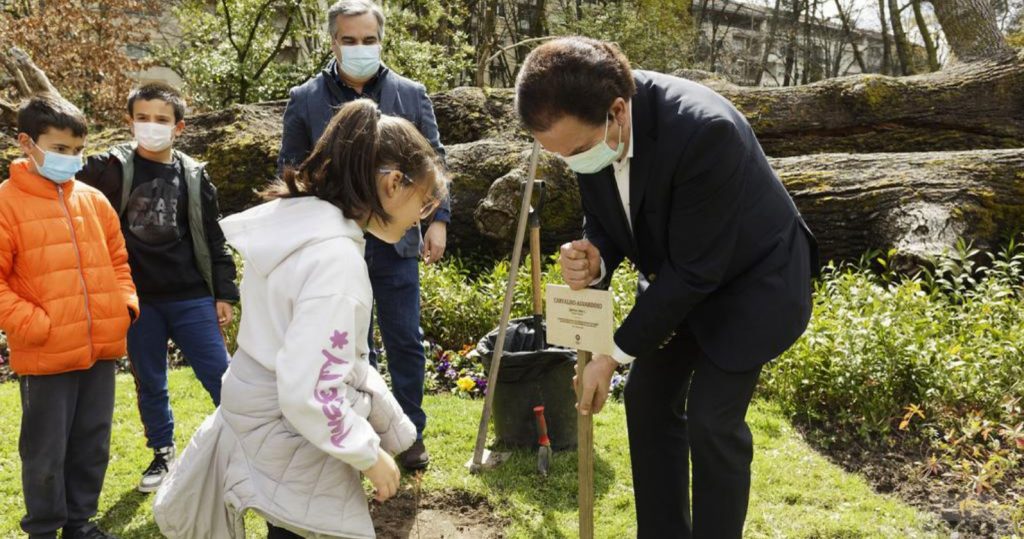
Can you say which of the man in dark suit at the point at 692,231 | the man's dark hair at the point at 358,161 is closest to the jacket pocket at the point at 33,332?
the man's dark hair at the point at 358,161

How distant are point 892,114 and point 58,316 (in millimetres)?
7277

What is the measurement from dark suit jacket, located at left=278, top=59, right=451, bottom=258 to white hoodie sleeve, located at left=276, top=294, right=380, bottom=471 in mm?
1643

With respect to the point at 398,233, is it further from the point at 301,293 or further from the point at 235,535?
the point at 235,535

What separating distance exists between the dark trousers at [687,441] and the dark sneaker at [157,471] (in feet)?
7.02

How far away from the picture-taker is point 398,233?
202 cm

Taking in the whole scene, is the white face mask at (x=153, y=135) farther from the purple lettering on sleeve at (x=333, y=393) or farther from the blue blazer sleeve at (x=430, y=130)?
the purple lettering on sleeve at (x=333, y=393)

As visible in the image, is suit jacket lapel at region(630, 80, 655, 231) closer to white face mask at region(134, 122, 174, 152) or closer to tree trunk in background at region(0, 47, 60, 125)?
white face mask at region(134, 122, 174, 152)

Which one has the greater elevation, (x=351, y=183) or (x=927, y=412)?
(x=351, y=183)

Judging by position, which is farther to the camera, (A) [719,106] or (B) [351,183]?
(A) [719,106]

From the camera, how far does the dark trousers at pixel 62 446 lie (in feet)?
9.09

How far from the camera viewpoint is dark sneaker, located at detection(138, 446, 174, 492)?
3.48 metres

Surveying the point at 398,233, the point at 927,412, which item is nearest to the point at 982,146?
the point at 927,412

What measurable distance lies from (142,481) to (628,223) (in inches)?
97.2

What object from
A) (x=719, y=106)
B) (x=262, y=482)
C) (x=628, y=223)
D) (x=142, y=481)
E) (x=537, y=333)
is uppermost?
(x=719, y=106)
